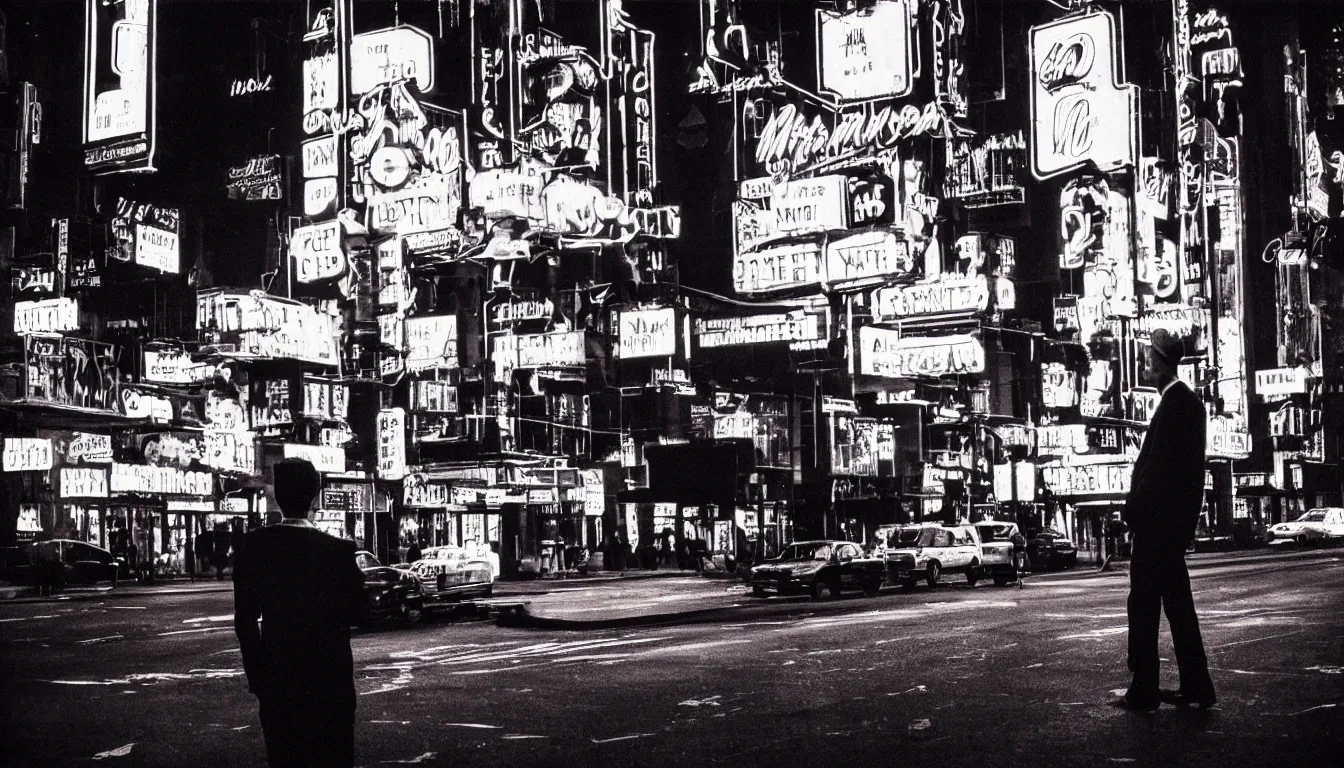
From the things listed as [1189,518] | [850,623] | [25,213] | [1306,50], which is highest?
[1306,50]

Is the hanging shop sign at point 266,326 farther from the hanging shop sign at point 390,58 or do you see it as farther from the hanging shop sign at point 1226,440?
the hanging shop sign at point 1226,440

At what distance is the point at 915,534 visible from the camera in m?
41.1

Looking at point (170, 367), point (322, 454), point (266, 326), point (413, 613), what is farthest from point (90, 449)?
point (413, 613)

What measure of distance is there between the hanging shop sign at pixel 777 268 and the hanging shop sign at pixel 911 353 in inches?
387

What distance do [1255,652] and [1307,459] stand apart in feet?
305

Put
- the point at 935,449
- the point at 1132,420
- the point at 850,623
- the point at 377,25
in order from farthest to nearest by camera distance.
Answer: the point at 935,449 < the point at 1132,420 < the point at 377,25 < the point at 850,623

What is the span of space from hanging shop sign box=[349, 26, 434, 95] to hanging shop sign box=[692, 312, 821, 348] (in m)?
12.1

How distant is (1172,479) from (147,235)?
3973 cm

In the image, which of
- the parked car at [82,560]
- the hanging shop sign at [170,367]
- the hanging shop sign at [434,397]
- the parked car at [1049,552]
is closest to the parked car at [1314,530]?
the parked car at [1049,552]

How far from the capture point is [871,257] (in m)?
32.1

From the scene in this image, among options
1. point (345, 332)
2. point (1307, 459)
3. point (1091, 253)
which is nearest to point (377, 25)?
point (345, 332)

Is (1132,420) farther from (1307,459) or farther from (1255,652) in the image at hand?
(1255,652)

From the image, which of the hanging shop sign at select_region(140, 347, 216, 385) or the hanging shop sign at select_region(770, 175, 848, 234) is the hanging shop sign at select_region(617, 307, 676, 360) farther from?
the hanging shop sign at select_region(140, 347, 216, 385)

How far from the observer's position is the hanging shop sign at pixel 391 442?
182ft
